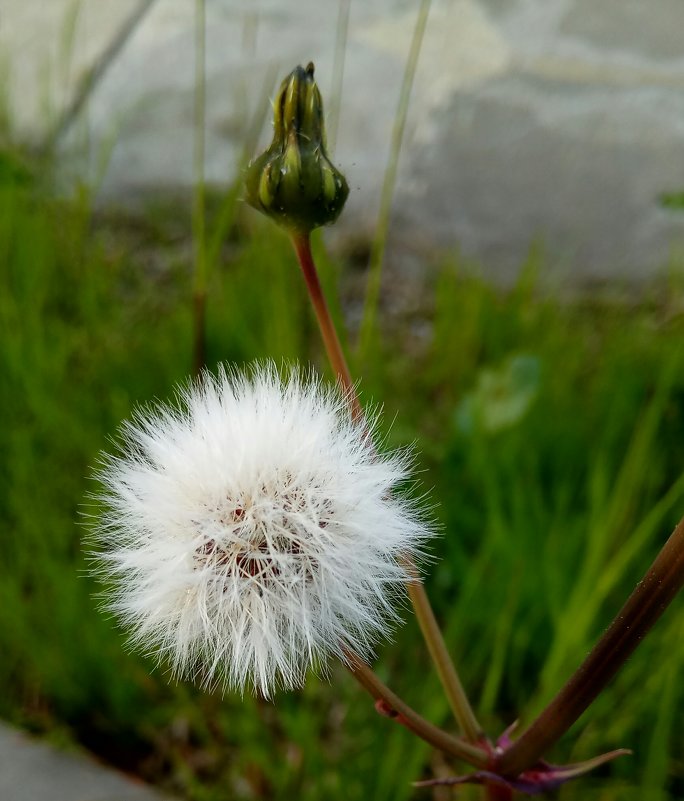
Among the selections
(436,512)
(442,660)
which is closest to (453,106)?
(436,512)

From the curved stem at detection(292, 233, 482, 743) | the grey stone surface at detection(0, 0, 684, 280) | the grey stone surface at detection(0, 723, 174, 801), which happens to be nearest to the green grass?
the grey stone surface at detection(0, 723, 174, 801)

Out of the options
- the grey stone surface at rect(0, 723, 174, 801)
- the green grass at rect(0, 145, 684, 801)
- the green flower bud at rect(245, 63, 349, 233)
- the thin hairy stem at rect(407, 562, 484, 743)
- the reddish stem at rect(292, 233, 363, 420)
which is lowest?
the grey stone surface at rect(0, 723, 174, 801)

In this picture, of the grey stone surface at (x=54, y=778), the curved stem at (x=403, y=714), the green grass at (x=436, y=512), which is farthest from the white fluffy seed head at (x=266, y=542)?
the grey stone surface at (x=54, y=778)

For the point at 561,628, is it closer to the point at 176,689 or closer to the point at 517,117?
the point at 176,689

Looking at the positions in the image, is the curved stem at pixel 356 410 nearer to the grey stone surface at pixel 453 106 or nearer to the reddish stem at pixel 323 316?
the reddish stem at pixel 323 316

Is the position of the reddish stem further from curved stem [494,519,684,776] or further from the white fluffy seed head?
curved stem [494,519,684,776]
